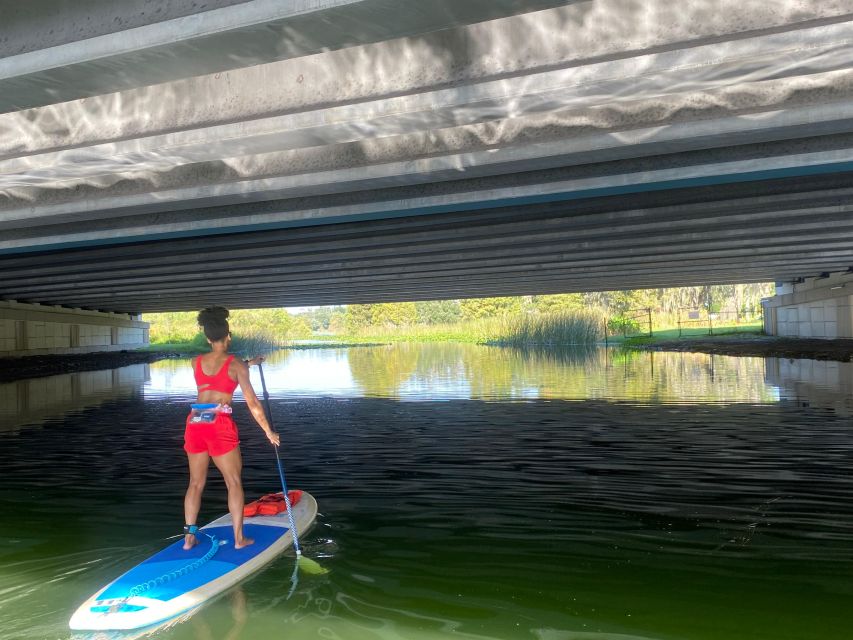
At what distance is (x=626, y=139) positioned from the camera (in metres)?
7.99

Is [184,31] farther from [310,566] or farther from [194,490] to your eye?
[310,566]

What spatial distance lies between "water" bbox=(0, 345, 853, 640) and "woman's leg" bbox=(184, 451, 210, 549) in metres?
0.54

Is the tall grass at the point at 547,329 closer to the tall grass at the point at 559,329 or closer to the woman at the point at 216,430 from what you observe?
the tall grass at the point at 559,329

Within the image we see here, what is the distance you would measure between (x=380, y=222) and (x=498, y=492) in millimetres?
9274

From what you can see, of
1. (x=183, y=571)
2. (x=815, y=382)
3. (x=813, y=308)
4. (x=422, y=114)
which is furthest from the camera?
(x=813, y=308)

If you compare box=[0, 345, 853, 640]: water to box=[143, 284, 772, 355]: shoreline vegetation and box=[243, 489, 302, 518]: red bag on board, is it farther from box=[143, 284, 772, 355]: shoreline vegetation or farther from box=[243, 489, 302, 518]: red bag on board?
box=[143, 284, 772, 355]: shoreline vegetation

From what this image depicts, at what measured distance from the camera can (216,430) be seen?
5566 millimetres

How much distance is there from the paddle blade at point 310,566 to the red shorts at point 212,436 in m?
1.08

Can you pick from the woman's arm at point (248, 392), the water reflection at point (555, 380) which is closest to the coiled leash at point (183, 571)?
the woman's arm at point (248, 392)

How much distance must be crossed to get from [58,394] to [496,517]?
692 inches

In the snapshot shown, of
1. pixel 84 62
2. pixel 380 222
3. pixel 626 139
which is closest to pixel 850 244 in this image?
pixel 380 222

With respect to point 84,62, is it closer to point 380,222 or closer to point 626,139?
point 626,139

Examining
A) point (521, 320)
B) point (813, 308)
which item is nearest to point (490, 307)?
point (521, 320)

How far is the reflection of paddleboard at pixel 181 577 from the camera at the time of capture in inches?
176
